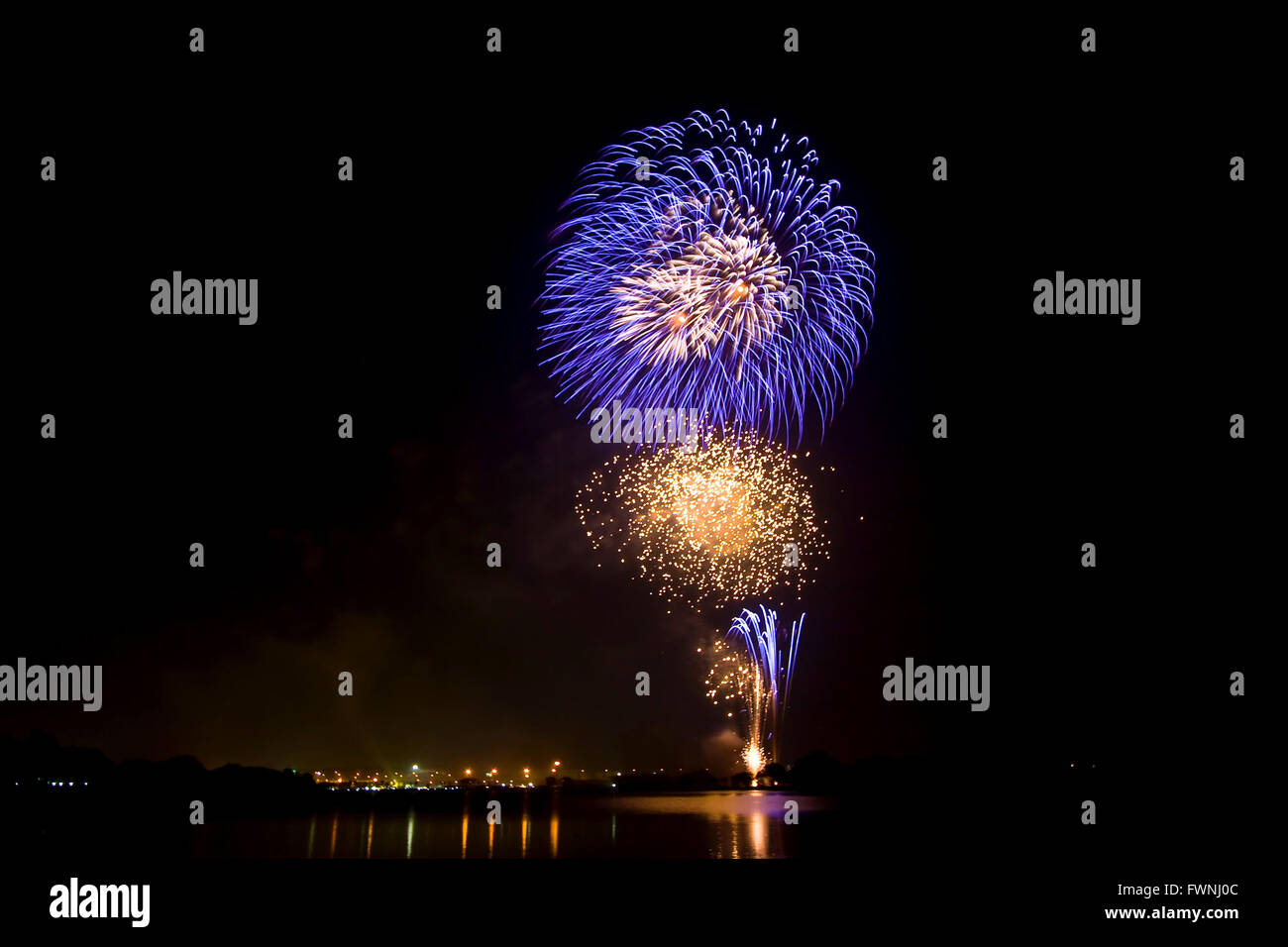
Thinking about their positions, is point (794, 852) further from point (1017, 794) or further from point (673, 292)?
point (1017, 794)
